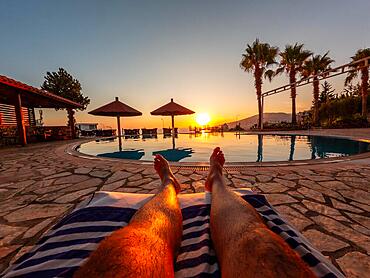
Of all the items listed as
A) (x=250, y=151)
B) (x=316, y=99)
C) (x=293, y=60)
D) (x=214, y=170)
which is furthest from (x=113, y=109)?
(x=316, y=99)

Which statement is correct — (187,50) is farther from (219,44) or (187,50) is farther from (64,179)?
(64,179)

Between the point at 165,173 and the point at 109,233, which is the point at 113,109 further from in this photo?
A: the point at 109,233

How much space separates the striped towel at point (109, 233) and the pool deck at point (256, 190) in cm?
52

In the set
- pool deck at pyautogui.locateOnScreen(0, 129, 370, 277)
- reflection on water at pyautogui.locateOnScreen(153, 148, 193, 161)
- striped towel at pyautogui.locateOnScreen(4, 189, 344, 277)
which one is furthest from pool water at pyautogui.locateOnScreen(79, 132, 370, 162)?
striped towel at pyautogui.locateOnScreen(4, 189, 344, 277)

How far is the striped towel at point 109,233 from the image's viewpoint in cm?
90

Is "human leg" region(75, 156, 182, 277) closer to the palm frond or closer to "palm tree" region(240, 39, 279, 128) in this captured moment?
"palm tree" region(240, 39, 279, 128)

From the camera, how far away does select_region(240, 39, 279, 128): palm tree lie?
1864cm

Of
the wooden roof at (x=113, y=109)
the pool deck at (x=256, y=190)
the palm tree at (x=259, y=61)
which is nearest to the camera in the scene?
the pool deck at (x=256, y=190)

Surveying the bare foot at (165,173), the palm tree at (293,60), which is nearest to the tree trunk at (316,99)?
the palm tree at (293,60)

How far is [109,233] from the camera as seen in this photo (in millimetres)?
1244

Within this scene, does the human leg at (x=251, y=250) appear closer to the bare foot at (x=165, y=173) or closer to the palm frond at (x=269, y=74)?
the bare foot at (x=165, y=173)

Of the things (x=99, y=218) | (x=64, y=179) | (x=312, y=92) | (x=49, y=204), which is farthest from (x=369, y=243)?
(x=312, y=92)

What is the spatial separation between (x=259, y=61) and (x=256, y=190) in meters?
20.1

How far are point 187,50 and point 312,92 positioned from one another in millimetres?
16361
